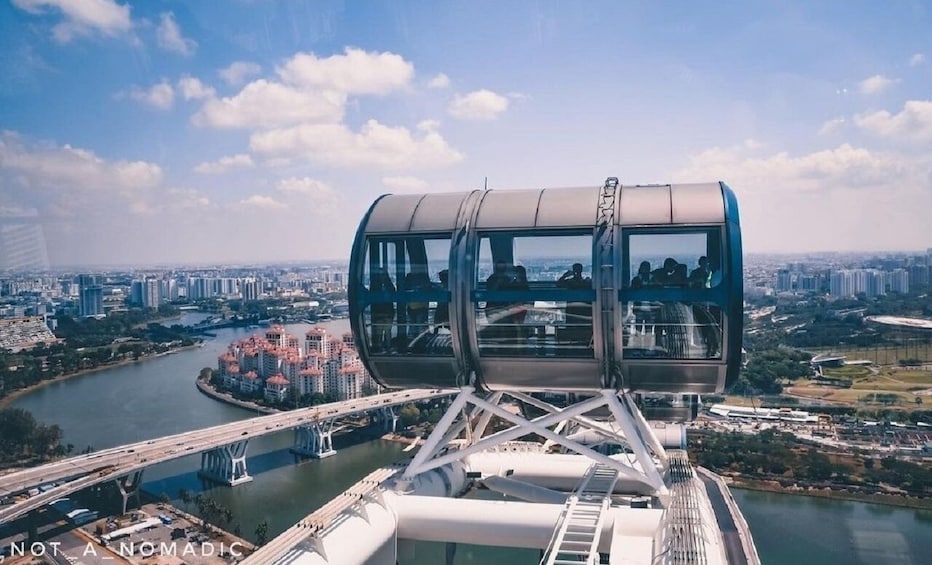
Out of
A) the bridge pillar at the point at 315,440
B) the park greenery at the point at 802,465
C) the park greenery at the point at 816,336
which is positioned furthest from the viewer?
the park greenery at the point at 816,336

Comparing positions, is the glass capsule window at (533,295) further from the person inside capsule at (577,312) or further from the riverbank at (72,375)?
the riverbank at (72,375)

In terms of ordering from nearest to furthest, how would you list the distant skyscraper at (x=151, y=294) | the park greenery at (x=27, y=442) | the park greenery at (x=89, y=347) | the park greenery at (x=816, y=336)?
1. the park greenery at (x=27, y=442)
2. the park greenery at (x=816, y=336)
3. the park greenery at (x=89, y=347)
4. the distant skyscraper at (x=151, y=294)

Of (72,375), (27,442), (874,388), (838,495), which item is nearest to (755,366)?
(874,388)

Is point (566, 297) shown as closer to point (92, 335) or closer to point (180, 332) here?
point (92, 335)

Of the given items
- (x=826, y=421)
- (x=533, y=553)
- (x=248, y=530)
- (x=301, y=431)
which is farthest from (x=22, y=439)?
(x=826, y=421)

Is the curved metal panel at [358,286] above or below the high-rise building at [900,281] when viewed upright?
above

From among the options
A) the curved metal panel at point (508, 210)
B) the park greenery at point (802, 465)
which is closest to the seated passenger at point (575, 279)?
the curved metal panel at point (508, 210)
